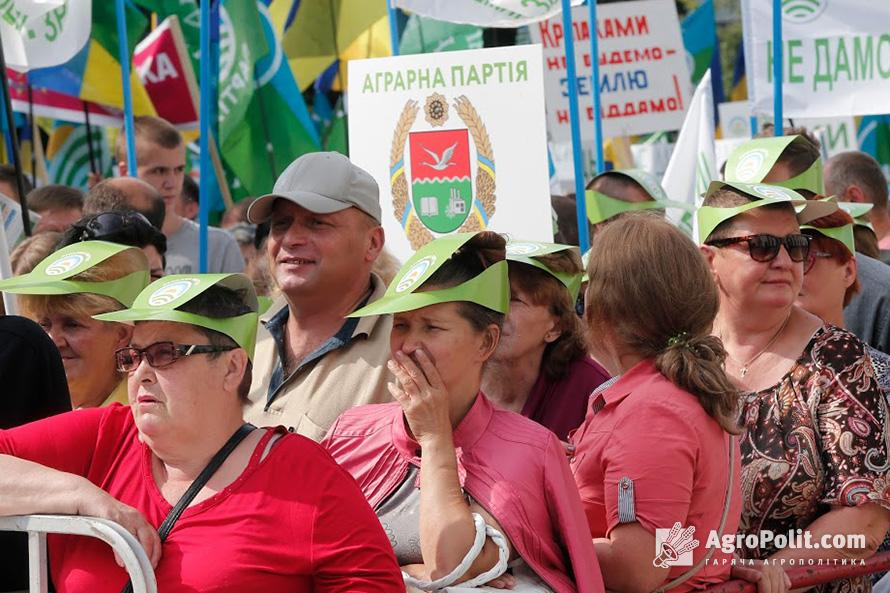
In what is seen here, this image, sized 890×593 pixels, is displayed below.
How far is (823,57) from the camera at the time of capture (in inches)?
275

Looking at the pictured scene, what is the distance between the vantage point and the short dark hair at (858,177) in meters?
6.94

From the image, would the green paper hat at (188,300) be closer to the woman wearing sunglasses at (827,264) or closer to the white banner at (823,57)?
the woman wearing sunglasses at (827,264)

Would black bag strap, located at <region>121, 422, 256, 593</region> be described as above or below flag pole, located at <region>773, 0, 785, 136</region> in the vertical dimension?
below

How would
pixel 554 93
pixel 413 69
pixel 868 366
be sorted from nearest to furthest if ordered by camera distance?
pixel 868 366
pixel 413 69
pixel 554 93

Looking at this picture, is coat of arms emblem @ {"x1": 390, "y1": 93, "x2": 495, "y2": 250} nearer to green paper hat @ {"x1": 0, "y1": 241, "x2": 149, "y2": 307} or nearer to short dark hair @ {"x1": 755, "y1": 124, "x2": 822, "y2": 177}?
short dark hair @ {"x1": 755, "y1": 124, "x2": 822, "y2": 177}

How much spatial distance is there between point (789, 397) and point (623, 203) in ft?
7.00

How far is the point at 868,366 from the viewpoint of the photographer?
12.2 ft

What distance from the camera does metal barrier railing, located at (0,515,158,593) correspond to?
8.33ft

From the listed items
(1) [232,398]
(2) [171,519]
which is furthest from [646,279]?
(2) [171,519]

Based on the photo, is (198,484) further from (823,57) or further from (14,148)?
(823,57)

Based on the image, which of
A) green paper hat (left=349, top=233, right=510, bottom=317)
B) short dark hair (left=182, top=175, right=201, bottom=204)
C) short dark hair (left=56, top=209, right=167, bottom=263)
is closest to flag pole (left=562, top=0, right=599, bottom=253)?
short dark hair (left=56, top=209, right=167, bottom=263)

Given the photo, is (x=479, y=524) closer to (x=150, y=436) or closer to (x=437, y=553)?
(x=437, y=553)

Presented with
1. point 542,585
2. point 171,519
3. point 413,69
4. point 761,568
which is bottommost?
point 761,568

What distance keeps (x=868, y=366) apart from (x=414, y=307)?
4.73 ft
